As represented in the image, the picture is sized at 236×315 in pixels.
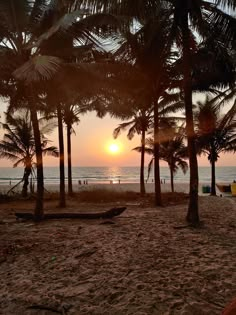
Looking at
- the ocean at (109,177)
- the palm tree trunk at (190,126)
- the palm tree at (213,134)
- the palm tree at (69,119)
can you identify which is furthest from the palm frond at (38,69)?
the ocean at (109,177)

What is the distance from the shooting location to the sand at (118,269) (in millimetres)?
4191

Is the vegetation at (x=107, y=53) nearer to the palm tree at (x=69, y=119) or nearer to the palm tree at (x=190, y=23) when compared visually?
the palm tree at (x=190, y=23)

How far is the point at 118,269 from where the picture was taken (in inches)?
217

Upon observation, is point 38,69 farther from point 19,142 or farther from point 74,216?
point 19,142

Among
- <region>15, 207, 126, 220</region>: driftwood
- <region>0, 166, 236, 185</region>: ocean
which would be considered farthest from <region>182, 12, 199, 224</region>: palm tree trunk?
<region>0, 166, 236, 185</region>: ocean

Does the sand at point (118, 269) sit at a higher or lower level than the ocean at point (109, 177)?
lower

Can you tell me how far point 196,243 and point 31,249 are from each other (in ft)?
12.8

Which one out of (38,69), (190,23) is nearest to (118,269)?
(38,69)

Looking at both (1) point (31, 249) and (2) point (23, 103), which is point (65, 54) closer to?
(2) point (23, 103)

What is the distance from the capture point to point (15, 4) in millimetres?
8945

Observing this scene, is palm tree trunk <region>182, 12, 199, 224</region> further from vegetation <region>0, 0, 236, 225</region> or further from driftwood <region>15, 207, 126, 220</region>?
driftwood <region>15, 207, 126, 220</region>

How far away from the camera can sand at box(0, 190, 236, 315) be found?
419cm

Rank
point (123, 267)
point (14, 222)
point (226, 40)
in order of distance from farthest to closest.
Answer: point (14, 222) → point (226, 40) → point (123, 267)

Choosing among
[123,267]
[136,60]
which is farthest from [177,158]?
[123,267]
